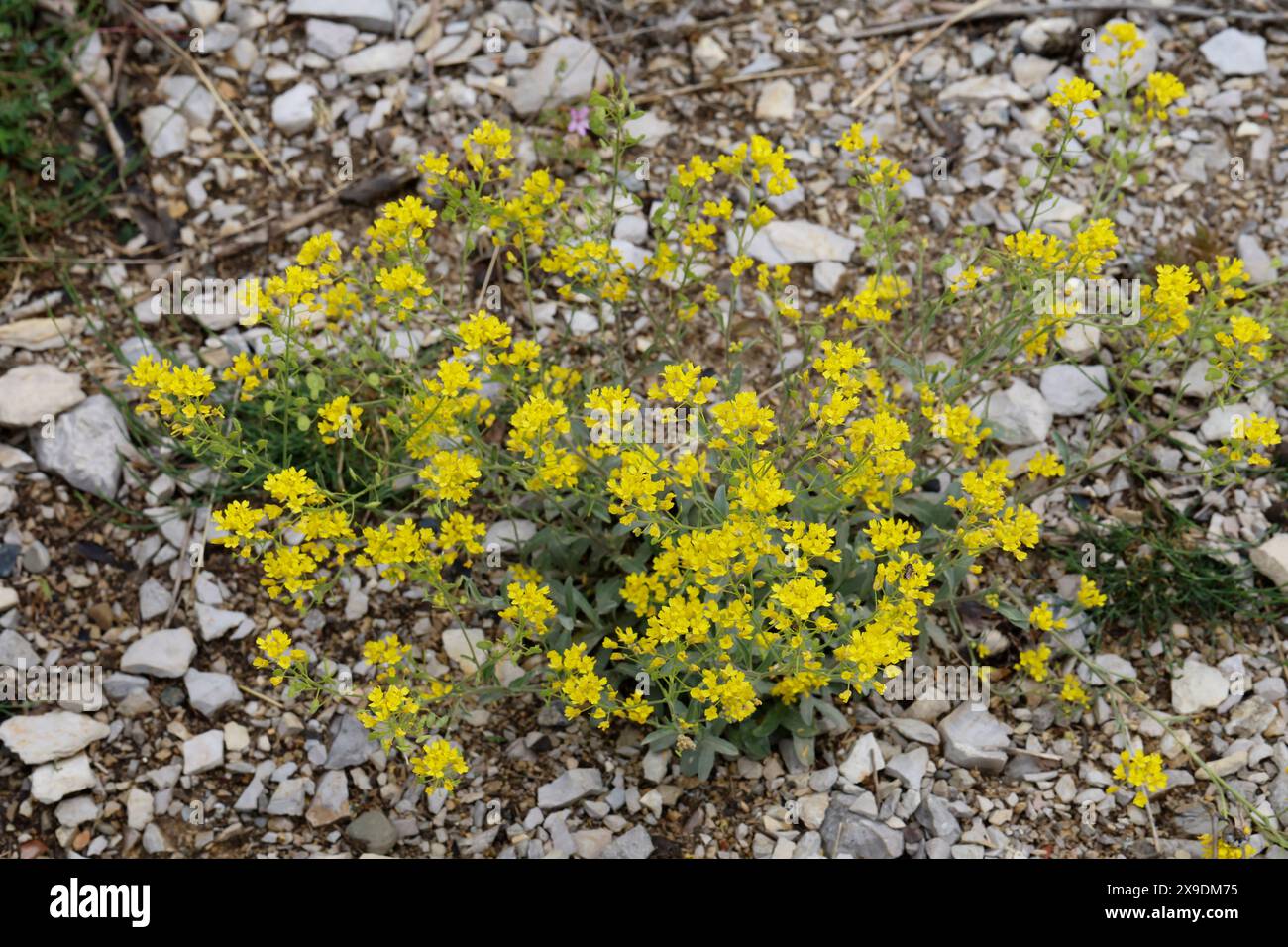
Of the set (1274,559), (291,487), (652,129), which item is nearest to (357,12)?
(652,129)

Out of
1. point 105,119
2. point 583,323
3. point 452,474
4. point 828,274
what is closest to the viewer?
point 452,474

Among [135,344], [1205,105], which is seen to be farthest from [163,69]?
[1205,105]

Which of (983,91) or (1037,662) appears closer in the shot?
(1037,662)

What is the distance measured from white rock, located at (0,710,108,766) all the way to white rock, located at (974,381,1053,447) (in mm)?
3237

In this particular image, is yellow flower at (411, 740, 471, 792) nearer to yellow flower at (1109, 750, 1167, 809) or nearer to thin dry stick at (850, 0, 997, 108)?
yellow flower at (1109, 750, 1167, 809)

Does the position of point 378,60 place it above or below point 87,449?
above

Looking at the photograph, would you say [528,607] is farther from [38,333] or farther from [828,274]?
[38,333]

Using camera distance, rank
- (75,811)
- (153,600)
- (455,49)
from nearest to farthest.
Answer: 1. (75,811)
2. (153,600)
3. (455,49)

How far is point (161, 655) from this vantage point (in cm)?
416

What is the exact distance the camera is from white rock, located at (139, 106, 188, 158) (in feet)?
17.7

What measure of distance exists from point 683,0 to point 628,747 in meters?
3.59

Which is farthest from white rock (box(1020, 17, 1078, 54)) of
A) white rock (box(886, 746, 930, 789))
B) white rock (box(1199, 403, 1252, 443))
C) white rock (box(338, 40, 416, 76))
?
white rock (box(886, 746, 930, 789))

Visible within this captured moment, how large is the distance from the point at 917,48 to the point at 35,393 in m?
4.02

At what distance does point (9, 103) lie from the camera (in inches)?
203
